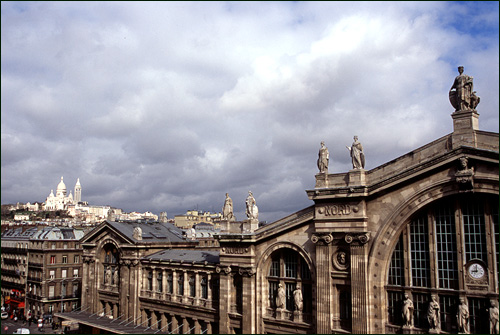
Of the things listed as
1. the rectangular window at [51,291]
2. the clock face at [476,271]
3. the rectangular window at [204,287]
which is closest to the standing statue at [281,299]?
the rectangular window at [204,287]

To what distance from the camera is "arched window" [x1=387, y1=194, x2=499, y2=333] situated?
29.5 metres

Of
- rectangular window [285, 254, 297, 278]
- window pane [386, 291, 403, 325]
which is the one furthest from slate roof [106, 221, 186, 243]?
window pane [386, 291, 403, 325]

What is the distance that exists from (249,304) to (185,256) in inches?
573

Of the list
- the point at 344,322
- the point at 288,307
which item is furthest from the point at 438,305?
the point at 288,307

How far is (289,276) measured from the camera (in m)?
39.3

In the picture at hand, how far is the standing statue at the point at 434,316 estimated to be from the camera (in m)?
31.0

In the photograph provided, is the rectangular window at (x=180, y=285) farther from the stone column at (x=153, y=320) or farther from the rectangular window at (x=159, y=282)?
the stone column at (x=153, y=320)

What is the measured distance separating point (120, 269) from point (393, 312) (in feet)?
120

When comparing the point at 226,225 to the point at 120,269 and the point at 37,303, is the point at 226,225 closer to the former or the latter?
the point at 120,269

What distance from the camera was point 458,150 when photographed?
99.6 feet

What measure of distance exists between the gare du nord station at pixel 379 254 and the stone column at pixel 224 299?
10 cm

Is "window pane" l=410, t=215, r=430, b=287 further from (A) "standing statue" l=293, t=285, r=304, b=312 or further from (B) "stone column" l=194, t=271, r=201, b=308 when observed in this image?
(B) "stone column" l=194, t=271, r=201, b=308

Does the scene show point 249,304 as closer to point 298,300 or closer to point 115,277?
point 298,300

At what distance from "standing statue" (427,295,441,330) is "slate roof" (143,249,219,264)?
72.7 feet
